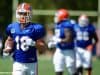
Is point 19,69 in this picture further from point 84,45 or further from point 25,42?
point 84,45

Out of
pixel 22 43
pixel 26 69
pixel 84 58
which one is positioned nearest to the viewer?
pixel 26 69

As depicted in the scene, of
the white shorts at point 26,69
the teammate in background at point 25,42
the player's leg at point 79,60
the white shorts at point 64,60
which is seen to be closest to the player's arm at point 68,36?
the white shorts at point 64,60

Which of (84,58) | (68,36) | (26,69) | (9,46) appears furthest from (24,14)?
(84,58)

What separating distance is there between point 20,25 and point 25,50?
1.22ft

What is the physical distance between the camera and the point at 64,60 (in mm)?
10914

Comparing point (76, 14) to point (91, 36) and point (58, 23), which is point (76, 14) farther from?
point (58, 23)

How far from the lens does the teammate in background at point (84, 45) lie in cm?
1231

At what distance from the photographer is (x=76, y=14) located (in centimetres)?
2289

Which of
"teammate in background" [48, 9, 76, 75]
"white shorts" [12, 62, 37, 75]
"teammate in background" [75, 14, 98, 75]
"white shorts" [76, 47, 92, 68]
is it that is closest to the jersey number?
"white shorts" [12, 62, 37, 75]

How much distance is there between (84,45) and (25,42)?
16.1 ft

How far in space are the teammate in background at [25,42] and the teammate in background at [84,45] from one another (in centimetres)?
454

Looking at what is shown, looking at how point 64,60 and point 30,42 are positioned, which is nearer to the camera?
point 30,42

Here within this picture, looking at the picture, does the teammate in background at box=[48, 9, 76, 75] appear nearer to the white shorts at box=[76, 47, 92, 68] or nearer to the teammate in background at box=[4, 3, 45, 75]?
the white shorts at box=[76, 47, 92, 68]

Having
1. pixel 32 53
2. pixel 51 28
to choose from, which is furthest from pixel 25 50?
pixel 51 28
